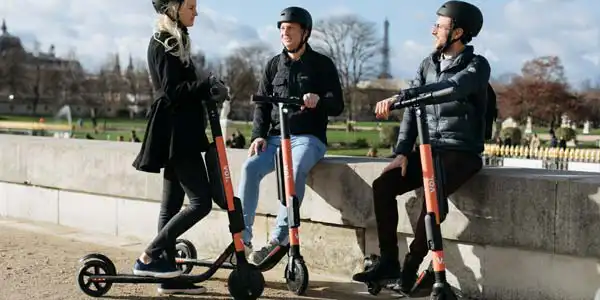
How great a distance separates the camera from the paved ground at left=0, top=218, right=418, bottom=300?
499cm

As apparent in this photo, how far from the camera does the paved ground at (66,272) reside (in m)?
4.99

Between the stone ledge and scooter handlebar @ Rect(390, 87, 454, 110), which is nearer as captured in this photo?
scooter handlebar @ Rect(390, 87, 454, 110)

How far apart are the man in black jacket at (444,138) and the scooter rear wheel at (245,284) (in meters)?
0.69

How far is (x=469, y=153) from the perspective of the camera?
4.60 metres

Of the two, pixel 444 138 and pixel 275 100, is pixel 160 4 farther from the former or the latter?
pixel 444 138

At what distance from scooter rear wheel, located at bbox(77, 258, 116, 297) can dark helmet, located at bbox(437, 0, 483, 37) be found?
110 inches

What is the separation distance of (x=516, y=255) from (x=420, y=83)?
4.23ft

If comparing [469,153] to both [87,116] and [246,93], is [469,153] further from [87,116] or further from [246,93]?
[87,116]

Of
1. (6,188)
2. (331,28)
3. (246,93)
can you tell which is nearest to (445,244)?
(6,188)

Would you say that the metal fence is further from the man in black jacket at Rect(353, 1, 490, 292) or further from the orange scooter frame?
the orange scooter frame

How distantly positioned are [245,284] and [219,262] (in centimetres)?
36

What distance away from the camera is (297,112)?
5.36 metres

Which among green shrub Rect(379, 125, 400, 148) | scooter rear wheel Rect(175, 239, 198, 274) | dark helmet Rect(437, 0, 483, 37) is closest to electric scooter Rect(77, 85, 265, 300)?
scooter rear wheel Rect(175, 239, 198, 274)

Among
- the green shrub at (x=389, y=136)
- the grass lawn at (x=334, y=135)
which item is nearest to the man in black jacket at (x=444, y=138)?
the grass lawn at (x=334, y=135)
